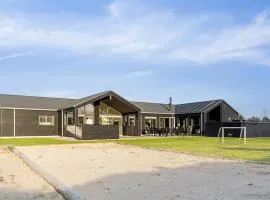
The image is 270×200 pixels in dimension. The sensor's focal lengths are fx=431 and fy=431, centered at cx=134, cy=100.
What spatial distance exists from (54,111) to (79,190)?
31770 mm

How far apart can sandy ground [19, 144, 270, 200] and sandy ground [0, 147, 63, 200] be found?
1.76 ft

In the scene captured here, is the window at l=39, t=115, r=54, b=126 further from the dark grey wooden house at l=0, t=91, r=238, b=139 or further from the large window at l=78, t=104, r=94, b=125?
the large window at l=78, t=104, r=94, b=125

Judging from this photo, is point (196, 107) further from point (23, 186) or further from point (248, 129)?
point (23, 186)

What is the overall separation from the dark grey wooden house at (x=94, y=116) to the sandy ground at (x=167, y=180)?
21.5m

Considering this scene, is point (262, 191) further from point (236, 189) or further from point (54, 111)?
point (54, 111)

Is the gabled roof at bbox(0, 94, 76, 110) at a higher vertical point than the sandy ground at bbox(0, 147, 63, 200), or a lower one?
higher

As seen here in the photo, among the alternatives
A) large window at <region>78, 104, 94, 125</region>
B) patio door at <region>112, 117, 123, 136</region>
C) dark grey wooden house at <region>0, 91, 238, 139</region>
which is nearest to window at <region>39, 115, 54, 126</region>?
dark grey wooden house at <region>0, 91, 238, 139</region>

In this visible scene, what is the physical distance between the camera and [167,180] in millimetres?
10008

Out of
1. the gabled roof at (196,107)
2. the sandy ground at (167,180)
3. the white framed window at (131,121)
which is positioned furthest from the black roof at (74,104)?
the sandy ground at (167,180)

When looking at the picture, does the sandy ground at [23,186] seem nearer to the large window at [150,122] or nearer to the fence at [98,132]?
the fence at [98,132]

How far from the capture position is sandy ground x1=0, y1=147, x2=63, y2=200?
326 inches

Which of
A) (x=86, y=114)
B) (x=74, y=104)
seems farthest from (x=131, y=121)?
(x=74, y=104)

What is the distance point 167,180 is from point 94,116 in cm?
2930

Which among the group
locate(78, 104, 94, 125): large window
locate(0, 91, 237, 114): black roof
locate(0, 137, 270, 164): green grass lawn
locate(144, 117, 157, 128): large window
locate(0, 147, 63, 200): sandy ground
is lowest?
locate(0, 137, 270, 164): green grass lawn
